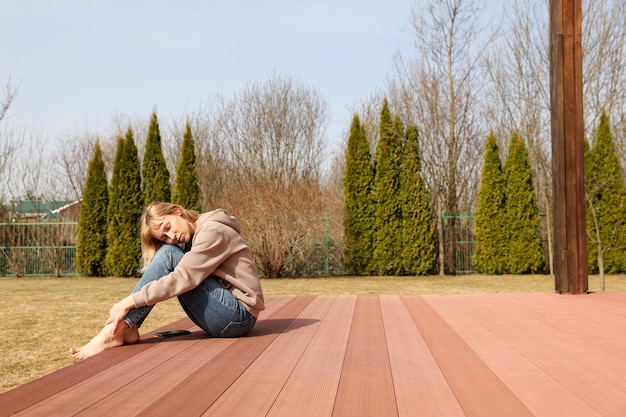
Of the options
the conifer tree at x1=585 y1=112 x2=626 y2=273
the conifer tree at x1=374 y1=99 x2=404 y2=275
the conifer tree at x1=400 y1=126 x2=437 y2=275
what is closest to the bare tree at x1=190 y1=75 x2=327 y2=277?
the conifer tree at x1=374 y1=99 x2=404 y2=275

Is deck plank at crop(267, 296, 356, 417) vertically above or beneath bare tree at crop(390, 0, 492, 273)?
beneath

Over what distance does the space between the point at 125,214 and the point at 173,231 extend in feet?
39.7

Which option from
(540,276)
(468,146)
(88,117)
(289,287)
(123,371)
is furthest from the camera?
(88,117)

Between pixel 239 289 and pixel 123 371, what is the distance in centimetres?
84

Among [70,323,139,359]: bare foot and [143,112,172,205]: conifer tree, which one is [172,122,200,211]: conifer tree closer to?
[143,112,172,205]: conifer tree

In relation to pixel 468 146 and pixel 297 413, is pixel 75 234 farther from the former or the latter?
pixel 297 413

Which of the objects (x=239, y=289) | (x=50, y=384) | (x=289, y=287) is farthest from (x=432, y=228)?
(x=50, y=384)

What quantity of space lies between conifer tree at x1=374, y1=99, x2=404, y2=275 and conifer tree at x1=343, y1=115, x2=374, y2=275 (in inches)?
7.3

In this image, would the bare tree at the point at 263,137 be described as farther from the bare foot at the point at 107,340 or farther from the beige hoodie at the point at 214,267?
the bare foot at the point at 107,340

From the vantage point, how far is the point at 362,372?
2.26 m

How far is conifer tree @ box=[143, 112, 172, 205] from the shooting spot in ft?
47.8

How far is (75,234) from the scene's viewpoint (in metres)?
16.1

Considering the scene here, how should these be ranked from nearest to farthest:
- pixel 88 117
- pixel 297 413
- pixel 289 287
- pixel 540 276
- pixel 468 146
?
pixel 297 413
pixel 289 287
pixel 540 276
pixel 468 146
pixel 88 117

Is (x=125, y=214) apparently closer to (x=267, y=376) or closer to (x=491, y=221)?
(x=491, y=221)
